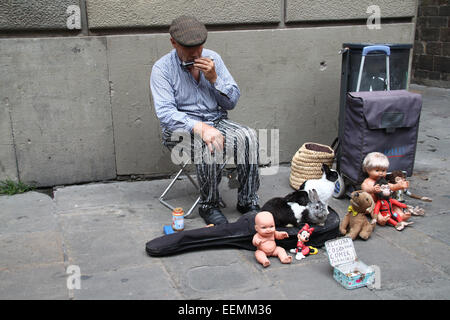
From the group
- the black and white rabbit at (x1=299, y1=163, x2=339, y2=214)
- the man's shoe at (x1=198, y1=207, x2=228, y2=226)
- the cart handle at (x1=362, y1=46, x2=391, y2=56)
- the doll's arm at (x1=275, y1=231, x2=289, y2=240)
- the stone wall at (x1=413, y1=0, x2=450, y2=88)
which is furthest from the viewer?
the stone wall at (x1=413, y1=0, x2=450, y2=88)

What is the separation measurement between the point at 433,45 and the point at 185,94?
742 centimetres

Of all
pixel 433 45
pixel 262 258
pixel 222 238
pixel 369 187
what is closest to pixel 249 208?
pixel 222 238

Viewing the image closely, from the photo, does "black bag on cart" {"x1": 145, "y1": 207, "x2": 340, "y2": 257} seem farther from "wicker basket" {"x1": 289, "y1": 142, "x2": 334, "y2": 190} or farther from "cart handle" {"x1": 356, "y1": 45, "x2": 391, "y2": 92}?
"cart handle" {"x1": 356, "y1": 45, "x2": 391, "y2": 92}

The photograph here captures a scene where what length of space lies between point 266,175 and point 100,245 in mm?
1961

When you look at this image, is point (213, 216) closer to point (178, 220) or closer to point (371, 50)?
point (178, 220)

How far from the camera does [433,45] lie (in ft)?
31.0

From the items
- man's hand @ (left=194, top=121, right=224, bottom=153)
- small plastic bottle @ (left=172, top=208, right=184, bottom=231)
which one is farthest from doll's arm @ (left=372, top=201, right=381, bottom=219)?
small plastic bottle @ (left=172, top=208, right=184, bottom=231)

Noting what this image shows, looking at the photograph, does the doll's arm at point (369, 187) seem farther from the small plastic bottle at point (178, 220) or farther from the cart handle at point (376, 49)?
the small plastic bottle at point (178, 220)

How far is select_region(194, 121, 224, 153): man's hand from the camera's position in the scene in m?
3.33

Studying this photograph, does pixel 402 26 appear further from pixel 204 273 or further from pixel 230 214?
pixel 204 273

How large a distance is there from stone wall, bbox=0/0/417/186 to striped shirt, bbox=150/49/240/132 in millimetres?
746

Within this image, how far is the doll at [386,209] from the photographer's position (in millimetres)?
3492

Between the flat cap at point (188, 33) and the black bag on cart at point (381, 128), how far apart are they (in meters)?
1.30
